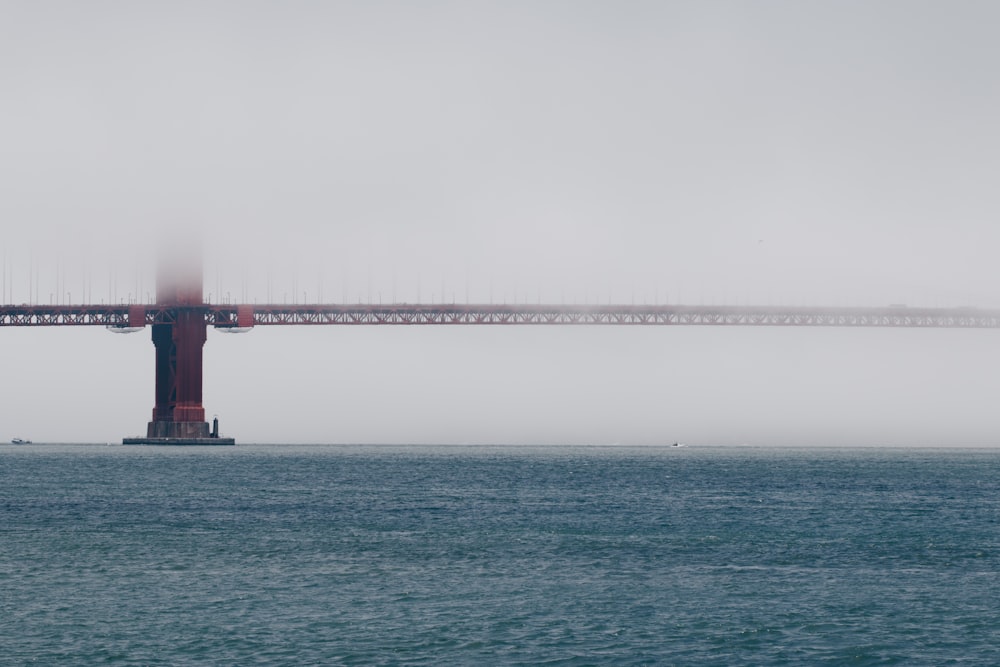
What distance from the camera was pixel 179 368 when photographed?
17062 centimetres

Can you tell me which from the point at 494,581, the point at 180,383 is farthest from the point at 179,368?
the point at 494,581

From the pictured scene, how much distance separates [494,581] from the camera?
1689 inches

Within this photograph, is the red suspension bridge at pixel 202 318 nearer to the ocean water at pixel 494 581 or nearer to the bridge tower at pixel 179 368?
the bridge tower at pixel 179 368

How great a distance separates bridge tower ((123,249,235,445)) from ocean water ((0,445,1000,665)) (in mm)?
88850

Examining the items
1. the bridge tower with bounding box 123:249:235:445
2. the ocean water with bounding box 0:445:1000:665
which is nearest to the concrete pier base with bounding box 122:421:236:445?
the bridge tower with bounding box 123:249:235:445

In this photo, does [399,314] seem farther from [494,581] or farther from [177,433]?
[494,581]

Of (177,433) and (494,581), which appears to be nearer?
(494,581)

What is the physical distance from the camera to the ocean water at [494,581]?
32.1 m

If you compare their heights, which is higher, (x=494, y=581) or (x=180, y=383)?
(x=180, y=383)

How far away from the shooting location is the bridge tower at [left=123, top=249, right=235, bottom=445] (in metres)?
A: 170

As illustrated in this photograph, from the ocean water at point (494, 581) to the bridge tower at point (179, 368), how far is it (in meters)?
88.8

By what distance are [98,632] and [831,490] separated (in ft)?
242

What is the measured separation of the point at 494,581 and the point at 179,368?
441 feet

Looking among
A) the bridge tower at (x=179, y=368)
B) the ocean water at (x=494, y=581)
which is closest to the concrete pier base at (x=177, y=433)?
the bridge tower at (x=179, y=368)
